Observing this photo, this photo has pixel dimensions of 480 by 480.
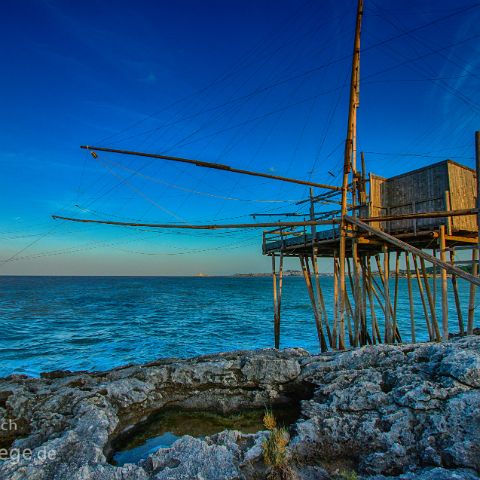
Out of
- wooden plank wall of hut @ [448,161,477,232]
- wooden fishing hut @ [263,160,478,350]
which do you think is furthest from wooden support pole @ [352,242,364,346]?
wooden plank wall of hut @ [448,161,477,232]

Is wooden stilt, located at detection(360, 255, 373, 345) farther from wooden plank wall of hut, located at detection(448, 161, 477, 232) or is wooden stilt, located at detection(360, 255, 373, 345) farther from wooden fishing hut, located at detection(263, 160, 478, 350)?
wooden plank wall of hut, located at detection(448, 161, 477, 232)

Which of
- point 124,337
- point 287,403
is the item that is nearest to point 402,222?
point 287,403

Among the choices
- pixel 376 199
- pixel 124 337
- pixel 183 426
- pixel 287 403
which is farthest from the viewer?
pixel 124 337

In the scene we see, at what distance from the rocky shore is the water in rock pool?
215 millimetres

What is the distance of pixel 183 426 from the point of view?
20.3ft

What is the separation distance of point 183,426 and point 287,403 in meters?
2.08

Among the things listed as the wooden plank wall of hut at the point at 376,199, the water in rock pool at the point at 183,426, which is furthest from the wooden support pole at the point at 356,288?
the water in rock pool at the point at 183,426

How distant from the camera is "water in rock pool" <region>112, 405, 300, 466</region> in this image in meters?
5.54

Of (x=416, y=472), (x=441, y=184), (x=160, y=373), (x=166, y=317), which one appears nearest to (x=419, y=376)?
(x=416, y=472)

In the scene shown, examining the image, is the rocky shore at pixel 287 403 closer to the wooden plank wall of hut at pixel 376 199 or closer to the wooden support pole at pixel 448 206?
the wooden support pole at pixel 448 206

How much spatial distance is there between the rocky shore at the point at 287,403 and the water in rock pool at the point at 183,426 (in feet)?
0.71

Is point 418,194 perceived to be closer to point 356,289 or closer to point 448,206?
point 448,206

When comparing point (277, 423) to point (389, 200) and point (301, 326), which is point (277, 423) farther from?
→ point (301, 326)

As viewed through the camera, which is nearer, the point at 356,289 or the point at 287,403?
the point at 287,403
